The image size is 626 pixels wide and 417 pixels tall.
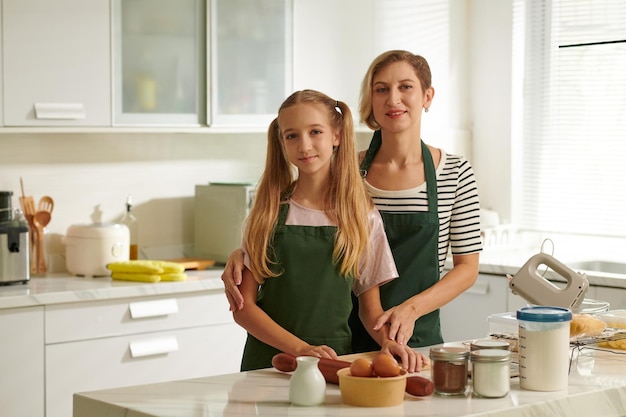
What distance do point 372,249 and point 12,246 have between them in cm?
171

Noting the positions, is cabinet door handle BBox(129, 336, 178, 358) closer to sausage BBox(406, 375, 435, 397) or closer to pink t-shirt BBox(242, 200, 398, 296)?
pink t-shirt BBox(242, 200, 398, 296)

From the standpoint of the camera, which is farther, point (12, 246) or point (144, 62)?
point (144, 62)

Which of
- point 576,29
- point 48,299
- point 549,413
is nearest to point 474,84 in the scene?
point 576,29

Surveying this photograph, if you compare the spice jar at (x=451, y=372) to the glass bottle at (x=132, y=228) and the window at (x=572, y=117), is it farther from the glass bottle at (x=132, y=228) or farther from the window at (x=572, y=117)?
the window at (x=572, y=117)

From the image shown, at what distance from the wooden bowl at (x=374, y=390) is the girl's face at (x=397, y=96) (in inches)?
32.7

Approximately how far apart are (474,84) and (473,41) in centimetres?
21

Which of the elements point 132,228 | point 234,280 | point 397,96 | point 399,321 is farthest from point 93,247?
point 399,321

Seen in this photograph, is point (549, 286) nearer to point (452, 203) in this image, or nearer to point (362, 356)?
point (452, 203)

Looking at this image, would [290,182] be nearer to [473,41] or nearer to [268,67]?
[268,67]

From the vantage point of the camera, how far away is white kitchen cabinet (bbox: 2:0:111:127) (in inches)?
140

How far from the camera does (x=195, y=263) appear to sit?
4117 millimetres

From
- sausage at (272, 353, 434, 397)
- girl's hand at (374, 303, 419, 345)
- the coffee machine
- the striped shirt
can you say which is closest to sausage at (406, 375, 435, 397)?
sausage at (272, 353, 434, 397)

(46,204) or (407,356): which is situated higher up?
(46,204)

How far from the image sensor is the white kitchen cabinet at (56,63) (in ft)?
11.7
